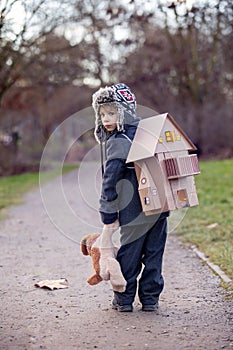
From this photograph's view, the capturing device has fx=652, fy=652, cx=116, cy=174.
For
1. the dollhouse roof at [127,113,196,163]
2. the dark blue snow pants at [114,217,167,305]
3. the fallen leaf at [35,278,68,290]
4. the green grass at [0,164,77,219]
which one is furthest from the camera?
the green grass at [0,164,77,219]

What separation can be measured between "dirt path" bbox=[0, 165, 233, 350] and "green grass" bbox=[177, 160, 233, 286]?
0.22 meters

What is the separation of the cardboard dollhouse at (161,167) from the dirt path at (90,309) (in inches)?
34.1

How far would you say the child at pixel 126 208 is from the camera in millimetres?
4914

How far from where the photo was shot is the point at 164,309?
524cm

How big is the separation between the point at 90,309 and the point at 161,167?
1.35 metres

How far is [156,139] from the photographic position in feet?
15.9

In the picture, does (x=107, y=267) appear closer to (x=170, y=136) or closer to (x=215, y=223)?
(x=170, y=136)

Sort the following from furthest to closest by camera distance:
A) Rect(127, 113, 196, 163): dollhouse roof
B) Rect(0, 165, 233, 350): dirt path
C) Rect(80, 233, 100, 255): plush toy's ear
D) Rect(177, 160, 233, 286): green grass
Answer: Rect(177, 160, 233, 286): green grass → Rect(80, 233, 100, 255): plush toy's ear → Rect(127, 113, 196, 163): dollhouse roof → Rect(0, 165, 233, 350): dirt path

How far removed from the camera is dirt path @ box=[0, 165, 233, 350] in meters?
4.39

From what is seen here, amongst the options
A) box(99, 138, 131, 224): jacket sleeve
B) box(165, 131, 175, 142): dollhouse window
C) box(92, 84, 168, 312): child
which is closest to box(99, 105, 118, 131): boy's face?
box(92, 84, 168, 312): child

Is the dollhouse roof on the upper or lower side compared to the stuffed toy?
upper

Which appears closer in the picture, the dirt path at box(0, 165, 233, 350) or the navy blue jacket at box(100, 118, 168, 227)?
the dirt path at box(0, 165, 233, 350)

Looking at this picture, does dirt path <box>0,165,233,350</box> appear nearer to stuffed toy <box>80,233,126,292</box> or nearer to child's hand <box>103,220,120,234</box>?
stuffed toy <box>80,233,126,292</box>

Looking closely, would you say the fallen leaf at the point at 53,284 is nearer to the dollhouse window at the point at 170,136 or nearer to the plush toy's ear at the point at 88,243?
the plush toy's ear at the point at 88,243
